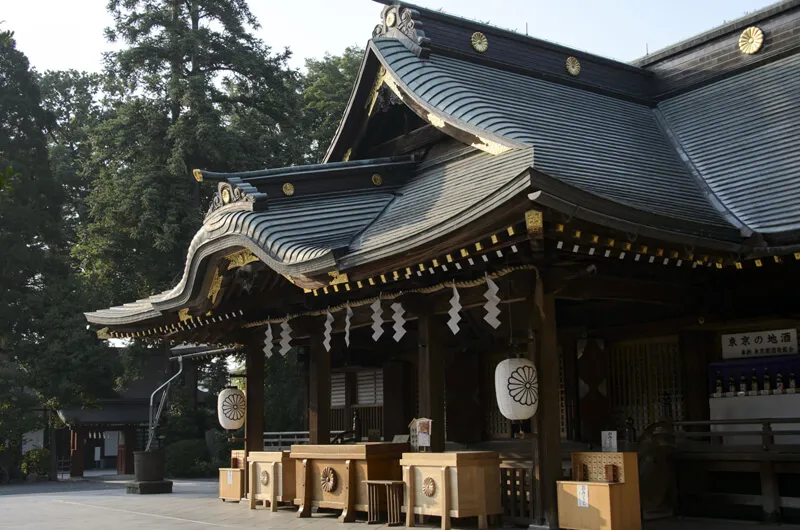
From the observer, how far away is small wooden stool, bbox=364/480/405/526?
35.2 ft

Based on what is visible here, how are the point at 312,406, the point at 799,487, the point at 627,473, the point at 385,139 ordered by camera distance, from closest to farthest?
the point at 627,473 → the point at 799,487 → the point at 312,406 → the point at 385,139

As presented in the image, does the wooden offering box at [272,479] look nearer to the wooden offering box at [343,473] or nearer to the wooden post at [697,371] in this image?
the wooden offering box at [343,473]

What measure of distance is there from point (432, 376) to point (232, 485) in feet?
17.9

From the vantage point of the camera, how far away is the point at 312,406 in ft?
44.8

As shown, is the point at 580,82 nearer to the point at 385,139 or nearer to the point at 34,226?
the point at 385,139

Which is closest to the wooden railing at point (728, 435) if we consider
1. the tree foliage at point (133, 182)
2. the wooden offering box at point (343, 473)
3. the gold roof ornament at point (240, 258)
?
the wooden offering box at point (343, 473)

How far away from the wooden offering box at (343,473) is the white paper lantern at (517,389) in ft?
8.46

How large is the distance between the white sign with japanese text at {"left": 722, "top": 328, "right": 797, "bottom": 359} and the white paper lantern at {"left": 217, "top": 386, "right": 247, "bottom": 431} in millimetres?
8291

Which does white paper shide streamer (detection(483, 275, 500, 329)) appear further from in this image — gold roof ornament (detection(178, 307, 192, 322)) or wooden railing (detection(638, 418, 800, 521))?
gold roof ornament (detection(178, 307, 192, 322))

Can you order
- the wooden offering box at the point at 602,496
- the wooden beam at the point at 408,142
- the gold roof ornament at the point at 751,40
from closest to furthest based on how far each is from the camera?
the wooden offering box at the point at 602,496, the wooden beam at the point at 408,142, the gold roof ornament at the point at 751,40

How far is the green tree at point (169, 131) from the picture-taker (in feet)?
95.3

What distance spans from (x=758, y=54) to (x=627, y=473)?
849 cm

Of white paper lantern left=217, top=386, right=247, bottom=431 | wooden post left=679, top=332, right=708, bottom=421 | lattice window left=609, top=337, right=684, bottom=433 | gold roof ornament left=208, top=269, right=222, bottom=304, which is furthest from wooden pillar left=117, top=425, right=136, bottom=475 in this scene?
wooden post left=679, top=332, right=708, bottom=421

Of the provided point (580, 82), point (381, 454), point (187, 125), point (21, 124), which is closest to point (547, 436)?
point (381, 454)
